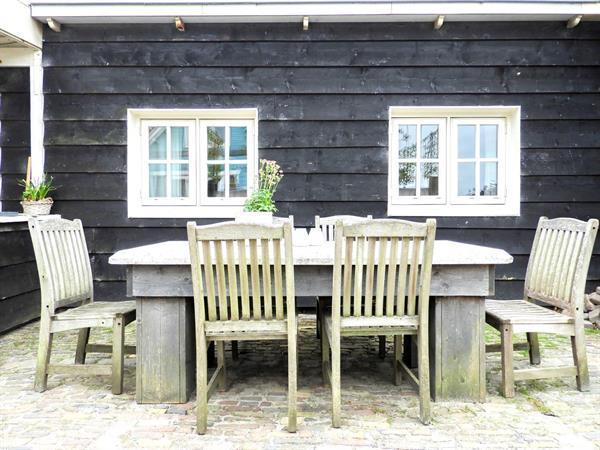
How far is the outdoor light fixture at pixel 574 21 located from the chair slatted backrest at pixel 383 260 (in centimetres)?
340

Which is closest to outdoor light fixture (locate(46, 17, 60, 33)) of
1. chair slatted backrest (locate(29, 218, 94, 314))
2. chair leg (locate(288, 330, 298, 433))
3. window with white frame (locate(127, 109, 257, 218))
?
window with white frame (locate(127, 109, 257, 218))

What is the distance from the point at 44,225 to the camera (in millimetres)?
2457

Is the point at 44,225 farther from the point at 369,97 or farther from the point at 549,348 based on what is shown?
the point at 549,348

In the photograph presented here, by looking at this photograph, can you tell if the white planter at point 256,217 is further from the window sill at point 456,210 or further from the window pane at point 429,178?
the window pane at point 429,178

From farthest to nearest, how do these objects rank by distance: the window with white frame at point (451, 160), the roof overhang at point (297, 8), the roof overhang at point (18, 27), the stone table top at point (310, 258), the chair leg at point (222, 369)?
the window with white frame at point (451, 160) < the roof overhang at point (297, 8) < the roof overhang at point (18, 27) < the chair leg at point (222, 369) < the stone table top at point (310, 258)

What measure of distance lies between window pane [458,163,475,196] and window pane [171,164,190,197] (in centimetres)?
255

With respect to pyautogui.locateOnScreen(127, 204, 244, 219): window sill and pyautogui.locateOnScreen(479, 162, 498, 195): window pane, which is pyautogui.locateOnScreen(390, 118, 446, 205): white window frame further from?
pyautogui.locateOnScreen(127, 204, 244, 219): window sill

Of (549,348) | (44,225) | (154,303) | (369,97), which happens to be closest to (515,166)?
(369,97)

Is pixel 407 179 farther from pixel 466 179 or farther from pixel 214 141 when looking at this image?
pixel 214 141

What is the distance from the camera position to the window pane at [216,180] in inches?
176

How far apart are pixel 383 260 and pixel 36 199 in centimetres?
342

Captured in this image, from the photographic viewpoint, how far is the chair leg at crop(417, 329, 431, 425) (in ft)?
6.75

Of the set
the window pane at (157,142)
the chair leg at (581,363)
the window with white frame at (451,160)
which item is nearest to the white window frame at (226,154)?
the window pane at (157,142)

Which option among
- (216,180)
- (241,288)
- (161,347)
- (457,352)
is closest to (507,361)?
Answer: (457,352)
